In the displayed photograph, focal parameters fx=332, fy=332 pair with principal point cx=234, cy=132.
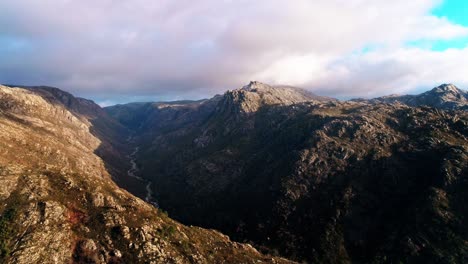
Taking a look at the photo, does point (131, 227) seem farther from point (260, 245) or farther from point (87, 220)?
point (260, 245)

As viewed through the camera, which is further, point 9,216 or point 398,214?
point 398,214

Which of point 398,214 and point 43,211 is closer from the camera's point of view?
point 43,211

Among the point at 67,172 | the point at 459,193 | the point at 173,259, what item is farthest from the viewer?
the point at 459,193

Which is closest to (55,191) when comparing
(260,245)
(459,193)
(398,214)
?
(260,245)

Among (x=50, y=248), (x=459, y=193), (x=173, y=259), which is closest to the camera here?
(x=50, y=248)

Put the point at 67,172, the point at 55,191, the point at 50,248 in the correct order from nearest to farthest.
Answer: the point at 50,248 < the point at 55,191 < the point at 67,172

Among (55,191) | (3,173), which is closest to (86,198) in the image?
(55,191)

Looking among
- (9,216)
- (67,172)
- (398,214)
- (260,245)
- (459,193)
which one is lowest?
(260,245)

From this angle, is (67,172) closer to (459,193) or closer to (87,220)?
(87,220)

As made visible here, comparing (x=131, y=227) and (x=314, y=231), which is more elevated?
(x=131, y=227)
